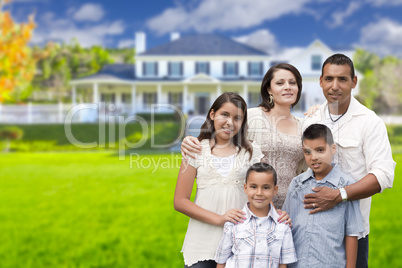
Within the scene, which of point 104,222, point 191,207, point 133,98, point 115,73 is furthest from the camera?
point 115,73

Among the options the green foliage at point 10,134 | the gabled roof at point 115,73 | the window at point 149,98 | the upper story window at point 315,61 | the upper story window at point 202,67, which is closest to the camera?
the green foliage at point 10,134

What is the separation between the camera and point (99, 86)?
97.9ft

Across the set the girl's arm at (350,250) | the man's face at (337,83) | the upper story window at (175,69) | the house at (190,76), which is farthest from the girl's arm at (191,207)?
the upper story window at (175,69)

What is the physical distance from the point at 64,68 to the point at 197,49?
21790mm

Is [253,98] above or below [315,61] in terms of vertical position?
below

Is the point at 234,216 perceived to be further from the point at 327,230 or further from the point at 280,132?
the point at 280,132

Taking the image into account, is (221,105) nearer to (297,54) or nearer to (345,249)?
(345,249)

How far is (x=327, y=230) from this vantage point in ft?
7.95

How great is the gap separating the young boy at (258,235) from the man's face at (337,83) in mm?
685

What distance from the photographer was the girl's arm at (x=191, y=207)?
2436 millimetres

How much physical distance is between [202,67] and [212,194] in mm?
27412

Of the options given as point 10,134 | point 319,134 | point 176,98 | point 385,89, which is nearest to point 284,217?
point 319,134

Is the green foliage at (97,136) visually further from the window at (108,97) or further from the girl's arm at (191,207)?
the girl's arm at (191,207)

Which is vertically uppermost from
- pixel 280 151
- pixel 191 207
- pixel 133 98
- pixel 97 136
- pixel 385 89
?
pixel 385 89
